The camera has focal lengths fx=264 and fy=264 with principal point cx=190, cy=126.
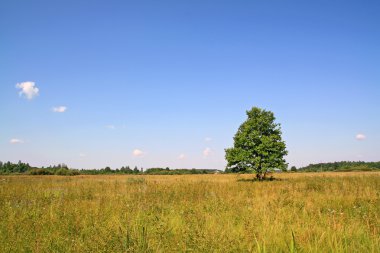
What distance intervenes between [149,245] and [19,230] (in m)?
2.85

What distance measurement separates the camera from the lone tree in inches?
1197

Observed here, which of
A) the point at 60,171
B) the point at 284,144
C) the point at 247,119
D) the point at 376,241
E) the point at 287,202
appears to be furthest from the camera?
the point at 60,171

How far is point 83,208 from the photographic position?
23.9ft

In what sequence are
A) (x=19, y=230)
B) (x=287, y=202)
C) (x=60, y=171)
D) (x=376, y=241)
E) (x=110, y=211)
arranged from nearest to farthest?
(x=376, y=241) < (x=19, y=230) < (x=110, y=211) < (x=287, y=202) < (x=60, y=171)

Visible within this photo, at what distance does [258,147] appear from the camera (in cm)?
3022

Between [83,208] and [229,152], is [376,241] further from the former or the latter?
[229,152]

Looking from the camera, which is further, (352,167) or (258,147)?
(352,167)

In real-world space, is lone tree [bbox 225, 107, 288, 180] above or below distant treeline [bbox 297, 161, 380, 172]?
above

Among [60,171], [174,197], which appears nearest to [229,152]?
[174,197]

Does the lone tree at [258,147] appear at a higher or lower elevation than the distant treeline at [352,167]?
higher

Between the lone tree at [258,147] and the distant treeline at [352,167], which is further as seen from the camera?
the distant treeline at [352,167]

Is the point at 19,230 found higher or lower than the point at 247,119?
lower

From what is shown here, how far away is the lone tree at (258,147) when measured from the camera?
30.4 metres

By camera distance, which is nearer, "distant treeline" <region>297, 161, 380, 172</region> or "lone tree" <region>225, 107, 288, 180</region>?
"lone tree" <region>225, 107, 288, 180</region>
